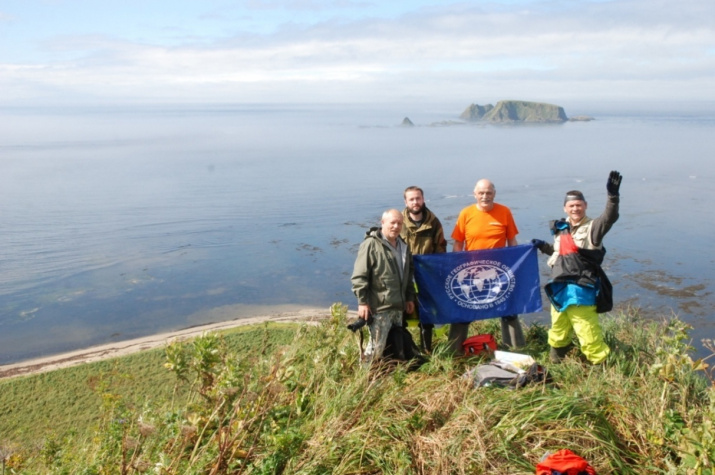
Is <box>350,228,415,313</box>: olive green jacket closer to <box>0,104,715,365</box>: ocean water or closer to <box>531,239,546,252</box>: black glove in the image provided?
<box>531,239,546,252</box>: black glove

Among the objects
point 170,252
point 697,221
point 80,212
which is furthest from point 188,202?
point 697,221

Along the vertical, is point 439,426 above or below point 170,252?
above

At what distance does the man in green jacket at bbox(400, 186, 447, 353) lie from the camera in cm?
679

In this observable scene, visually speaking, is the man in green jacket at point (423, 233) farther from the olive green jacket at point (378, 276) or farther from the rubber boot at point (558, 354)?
the rubber boot at point (558, 354)

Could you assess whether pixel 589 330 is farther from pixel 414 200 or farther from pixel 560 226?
pixel 414 200

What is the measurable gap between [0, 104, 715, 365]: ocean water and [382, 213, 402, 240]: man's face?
16990 millimetres

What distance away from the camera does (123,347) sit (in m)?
24.1

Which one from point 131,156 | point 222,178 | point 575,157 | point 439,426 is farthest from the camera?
point 131,156

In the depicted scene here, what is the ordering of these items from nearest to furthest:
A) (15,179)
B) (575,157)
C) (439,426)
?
1. (439,426)
2. (15,179)
3. (575,157)

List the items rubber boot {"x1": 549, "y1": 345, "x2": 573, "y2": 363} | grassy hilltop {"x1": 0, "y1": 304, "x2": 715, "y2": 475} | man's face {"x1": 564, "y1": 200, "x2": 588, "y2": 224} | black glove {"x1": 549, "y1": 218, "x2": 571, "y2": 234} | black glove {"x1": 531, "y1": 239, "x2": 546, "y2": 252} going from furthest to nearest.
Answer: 1. black glove {"x1": 531, "y1": 239, "x2": 546, "y2": 252}
2. rubber boot {"x1": 549, "y1": 345, "x2": 573, "y2": 363}
3. black glove {"x1": 549, "y1": 218, "x2": 571, "y2": 234}
4. man's face {"x1": 564, "y1": 200, "x2": 588, "y2": 224}
5. grassy hilltop {"x1": 0, "y1": 304, "x2": 715, "y2": 475}

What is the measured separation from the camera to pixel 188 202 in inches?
2205

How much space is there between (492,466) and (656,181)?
59.4 meters

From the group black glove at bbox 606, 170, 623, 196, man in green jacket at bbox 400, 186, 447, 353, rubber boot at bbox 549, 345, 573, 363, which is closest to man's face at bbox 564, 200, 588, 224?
black glove at bbox 606, 170, 623, 196

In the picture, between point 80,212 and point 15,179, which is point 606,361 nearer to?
point 80,212
